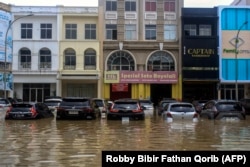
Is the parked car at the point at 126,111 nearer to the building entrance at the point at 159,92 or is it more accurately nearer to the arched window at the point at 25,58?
the building entrance at the point at 159,92

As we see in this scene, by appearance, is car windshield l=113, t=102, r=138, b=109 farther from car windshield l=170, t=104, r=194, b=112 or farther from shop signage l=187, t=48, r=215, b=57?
shop signage l=187, t=48, r=215, b=57

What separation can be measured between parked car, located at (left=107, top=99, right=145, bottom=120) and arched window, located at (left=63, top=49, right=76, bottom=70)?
30.8 meters

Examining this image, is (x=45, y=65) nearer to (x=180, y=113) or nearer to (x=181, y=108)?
(x=181, y=108)

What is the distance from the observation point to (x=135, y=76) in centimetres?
5538

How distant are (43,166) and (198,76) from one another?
1837 inches

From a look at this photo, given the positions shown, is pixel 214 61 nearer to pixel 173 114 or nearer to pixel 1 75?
pixel 1 75

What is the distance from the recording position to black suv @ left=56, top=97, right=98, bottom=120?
1070 inches

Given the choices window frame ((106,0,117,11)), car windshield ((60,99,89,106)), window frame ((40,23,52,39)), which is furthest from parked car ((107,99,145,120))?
window frame ((40,23,52,39))

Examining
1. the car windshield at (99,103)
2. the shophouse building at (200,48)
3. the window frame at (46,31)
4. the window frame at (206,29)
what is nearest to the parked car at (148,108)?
the car windshield at (99,103)

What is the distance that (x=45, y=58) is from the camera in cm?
5600

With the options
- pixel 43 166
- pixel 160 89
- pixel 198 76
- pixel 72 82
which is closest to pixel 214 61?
pixel 198 76

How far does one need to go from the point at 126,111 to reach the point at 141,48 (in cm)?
3132

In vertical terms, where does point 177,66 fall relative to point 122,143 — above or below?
above

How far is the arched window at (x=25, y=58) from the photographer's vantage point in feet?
183
